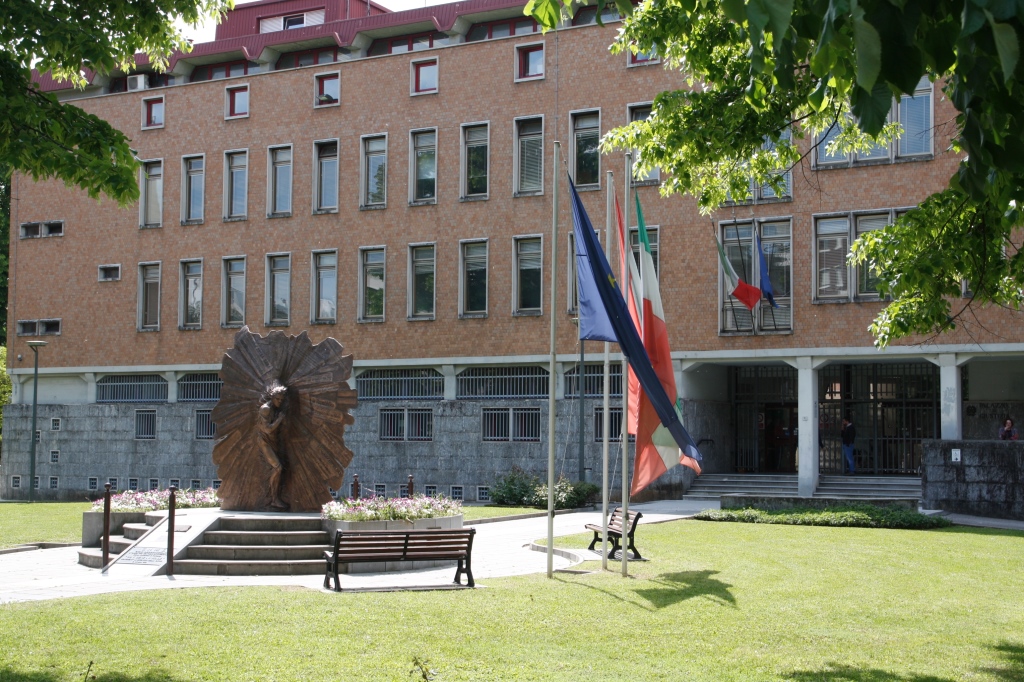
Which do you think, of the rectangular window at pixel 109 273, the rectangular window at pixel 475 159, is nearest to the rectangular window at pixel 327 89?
the rectangular window at pixel 475 159

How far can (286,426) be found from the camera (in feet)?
62.7

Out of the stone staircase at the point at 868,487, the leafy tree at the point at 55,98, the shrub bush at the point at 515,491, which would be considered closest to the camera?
the leafy tree at the point at 55,98

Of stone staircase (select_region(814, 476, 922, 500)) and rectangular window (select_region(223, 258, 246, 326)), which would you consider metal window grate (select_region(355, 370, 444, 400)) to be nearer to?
rectangular window (select_region(223, 258, 246, 326))

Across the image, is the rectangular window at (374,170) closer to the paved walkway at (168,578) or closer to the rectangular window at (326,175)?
the rectangular window at (326,175)

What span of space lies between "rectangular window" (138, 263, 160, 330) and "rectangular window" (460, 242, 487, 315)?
440 inches

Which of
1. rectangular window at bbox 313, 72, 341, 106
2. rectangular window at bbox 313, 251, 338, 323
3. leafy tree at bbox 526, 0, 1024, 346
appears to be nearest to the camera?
leafy tree at bbox 526, 0, 1024, 346

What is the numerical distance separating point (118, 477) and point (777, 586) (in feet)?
100

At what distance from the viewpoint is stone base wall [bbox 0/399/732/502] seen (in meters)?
33.4

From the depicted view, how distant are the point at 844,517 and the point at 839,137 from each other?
1084 centimetres

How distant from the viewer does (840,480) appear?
31.6 metres

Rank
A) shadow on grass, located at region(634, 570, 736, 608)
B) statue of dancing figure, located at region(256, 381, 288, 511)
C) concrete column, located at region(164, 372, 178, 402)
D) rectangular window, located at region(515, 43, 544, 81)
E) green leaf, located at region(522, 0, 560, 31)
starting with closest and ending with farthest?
1. green leaf, located at region(522, 0, 560, 31)
2. shadow on grass, located at region(634, 570, 736, 608)
3. statue of dancing figure, located at region(256, 381, 288, 511)
4. rectangular window, located at region(515, 43, 544, 81)
5. concrete column, located at region(164, 372, 178, 402)

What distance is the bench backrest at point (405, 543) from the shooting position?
14000mm

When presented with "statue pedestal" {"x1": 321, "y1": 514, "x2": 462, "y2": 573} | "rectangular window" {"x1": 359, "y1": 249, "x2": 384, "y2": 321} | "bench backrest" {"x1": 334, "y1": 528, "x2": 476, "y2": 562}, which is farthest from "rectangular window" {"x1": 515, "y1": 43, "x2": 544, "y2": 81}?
"bench backrest" {"x1": 334, "y1": 528, "x2": 476, "y2": 562}

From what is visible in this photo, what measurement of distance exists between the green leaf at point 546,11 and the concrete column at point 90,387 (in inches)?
1448
